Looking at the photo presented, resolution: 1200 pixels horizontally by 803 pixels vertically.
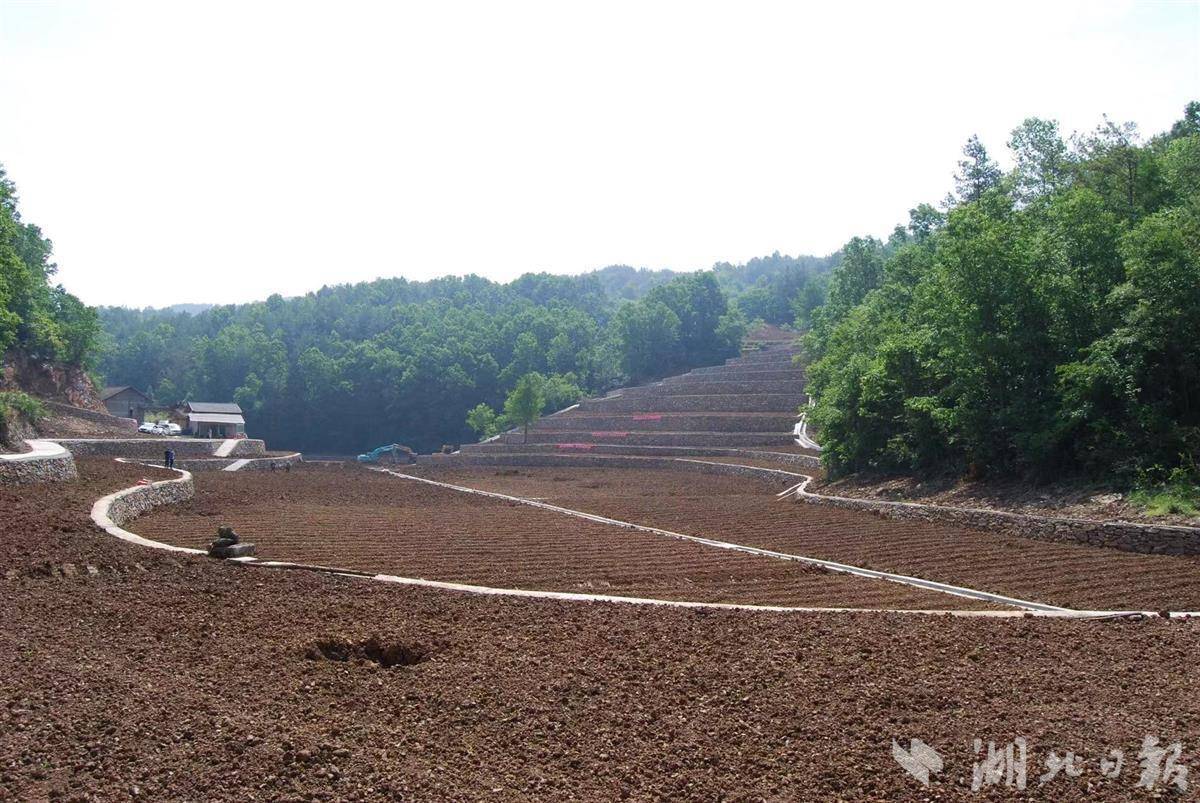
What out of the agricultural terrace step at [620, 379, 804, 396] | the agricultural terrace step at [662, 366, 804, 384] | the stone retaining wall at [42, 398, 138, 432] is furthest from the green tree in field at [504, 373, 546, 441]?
the stone retaining wall at [42, 398, 138, 432]

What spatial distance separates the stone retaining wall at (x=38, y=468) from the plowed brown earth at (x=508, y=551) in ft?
10.6

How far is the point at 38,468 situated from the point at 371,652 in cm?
1896

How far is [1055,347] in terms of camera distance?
2584 centimetres

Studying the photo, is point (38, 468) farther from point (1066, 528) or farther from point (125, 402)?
point (125, 402)

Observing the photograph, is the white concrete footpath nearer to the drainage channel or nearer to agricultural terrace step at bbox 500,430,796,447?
A: the drainage channel

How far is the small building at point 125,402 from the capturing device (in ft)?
254

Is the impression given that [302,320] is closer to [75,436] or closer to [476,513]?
[75,436]

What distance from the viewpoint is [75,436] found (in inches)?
1764

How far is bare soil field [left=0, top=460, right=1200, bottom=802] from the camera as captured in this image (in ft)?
22.9

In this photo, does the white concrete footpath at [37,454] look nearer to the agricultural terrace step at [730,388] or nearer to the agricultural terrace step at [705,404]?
the agricultural terrace step at [705,404]

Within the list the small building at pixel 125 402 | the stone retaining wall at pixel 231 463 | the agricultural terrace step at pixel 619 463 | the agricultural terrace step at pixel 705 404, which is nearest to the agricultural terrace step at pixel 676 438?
the agricultural terrace step at pixel 619 463

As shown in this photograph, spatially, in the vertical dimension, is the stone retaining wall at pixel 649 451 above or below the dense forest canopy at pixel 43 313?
below

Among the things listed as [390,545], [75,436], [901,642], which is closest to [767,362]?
[75,436]

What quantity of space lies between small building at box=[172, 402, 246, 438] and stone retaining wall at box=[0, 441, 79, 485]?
121 ft
